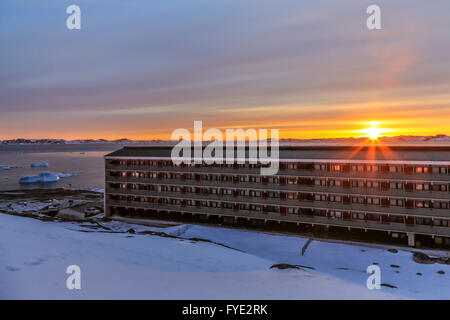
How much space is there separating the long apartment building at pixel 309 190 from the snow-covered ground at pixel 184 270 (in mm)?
5456

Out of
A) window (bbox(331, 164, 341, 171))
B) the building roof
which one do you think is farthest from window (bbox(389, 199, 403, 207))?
window (bbox(331, 164, 341, 171))

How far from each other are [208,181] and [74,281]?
39.3 m

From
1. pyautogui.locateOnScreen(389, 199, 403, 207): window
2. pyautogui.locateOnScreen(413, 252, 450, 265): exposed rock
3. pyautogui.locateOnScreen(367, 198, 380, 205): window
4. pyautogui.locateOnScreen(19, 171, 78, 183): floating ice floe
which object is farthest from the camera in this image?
pyautogui.locateOnScreen(19, 171, 78, 183): floating ice floe

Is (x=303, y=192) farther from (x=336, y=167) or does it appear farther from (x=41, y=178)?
(x=41, y=178)

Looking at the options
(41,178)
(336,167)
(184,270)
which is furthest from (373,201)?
(41,178)

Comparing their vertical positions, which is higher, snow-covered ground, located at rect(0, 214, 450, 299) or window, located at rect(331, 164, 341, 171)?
window, located at rect(331, 164, 341, 171)

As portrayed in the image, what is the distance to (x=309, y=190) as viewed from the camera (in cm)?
4869

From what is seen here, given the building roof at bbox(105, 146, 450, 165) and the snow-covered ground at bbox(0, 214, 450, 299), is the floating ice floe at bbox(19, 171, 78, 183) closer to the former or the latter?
the building roof at bbox(105, 146, 450, 165)

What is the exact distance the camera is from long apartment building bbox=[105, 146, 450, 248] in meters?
42.9

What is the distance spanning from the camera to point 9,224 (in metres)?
31.5

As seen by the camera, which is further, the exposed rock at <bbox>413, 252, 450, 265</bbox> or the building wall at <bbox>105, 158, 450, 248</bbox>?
the building wall at <bbox>105, 158, 450, 248</bbox>

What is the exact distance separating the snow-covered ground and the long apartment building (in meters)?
5.46
